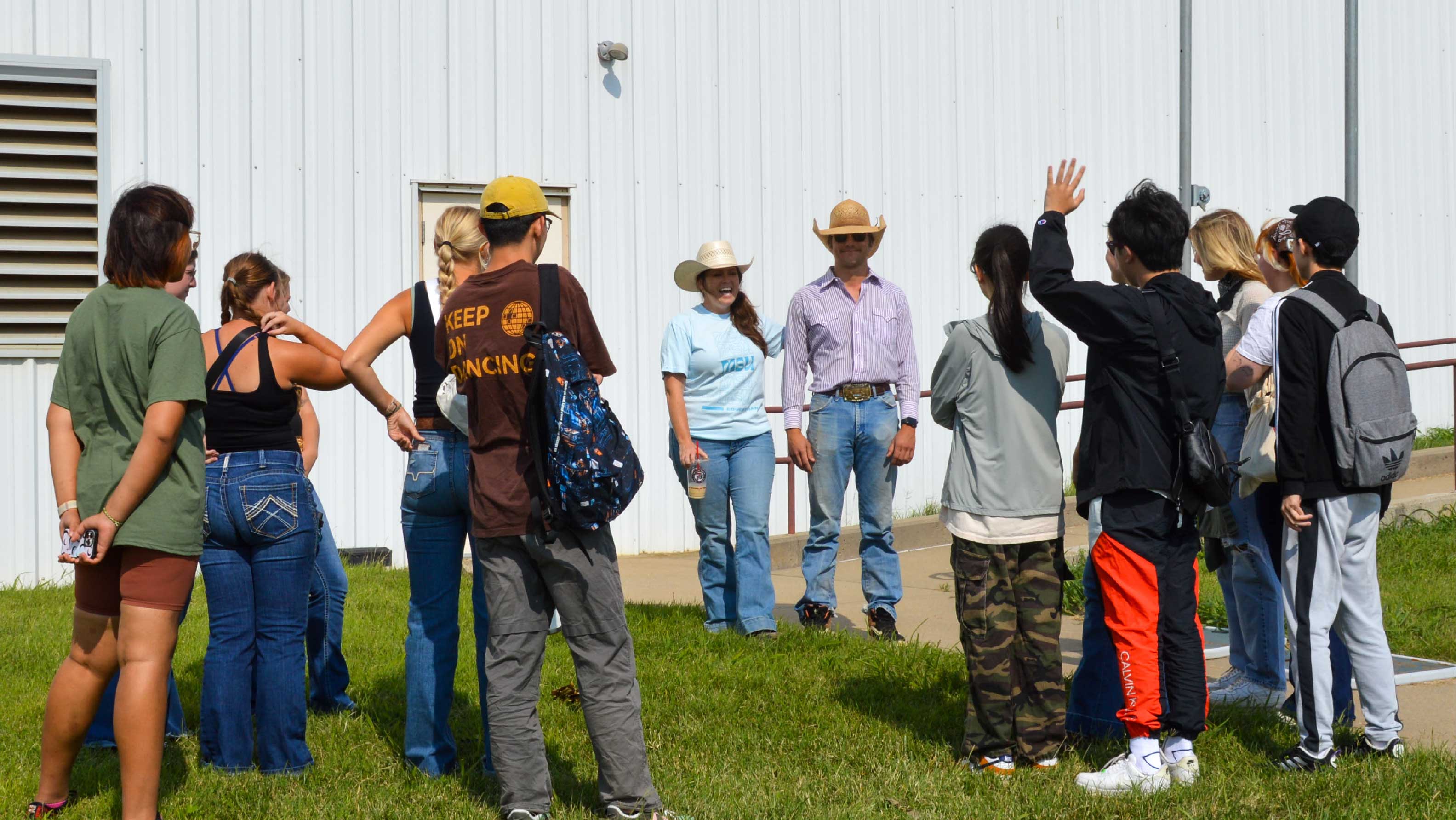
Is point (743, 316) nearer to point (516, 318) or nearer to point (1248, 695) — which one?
point (1248, 695)

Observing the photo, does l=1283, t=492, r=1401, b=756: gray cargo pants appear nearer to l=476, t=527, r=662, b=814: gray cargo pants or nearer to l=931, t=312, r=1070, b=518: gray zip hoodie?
l=931, t=312, r=1070, b=518: gray zip hoodie

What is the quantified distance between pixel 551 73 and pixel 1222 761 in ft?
23.8

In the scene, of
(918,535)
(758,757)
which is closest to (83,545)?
(758,757)

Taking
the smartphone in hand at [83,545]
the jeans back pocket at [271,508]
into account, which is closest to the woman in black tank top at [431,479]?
the jeans back pocket at [271,508]

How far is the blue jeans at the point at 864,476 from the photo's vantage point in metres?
6.80

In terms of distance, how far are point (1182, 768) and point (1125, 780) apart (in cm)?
22

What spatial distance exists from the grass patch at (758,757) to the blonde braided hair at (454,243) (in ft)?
4.76

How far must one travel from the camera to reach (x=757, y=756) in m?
4.93

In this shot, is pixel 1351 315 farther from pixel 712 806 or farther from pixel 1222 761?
pixel 712 806

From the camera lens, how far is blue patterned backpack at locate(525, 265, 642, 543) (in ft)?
12.7

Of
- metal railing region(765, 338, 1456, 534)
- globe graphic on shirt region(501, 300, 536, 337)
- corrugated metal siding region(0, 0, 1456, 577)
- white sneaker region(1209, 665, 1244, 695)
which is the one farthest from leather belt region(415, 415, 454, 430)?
corrugated metal siding region(0, 0, 1456, 577)

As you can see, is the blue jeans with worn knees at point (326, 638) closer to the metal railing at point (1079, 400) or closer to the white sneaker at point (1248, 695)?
the white sneaker at point (1248, 695)

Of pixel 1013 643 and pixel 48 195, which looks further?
pixel 48 195

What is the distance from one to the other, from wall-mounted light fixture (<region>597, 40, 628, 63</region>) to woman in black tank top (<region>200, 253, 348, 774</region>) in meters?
5.83
